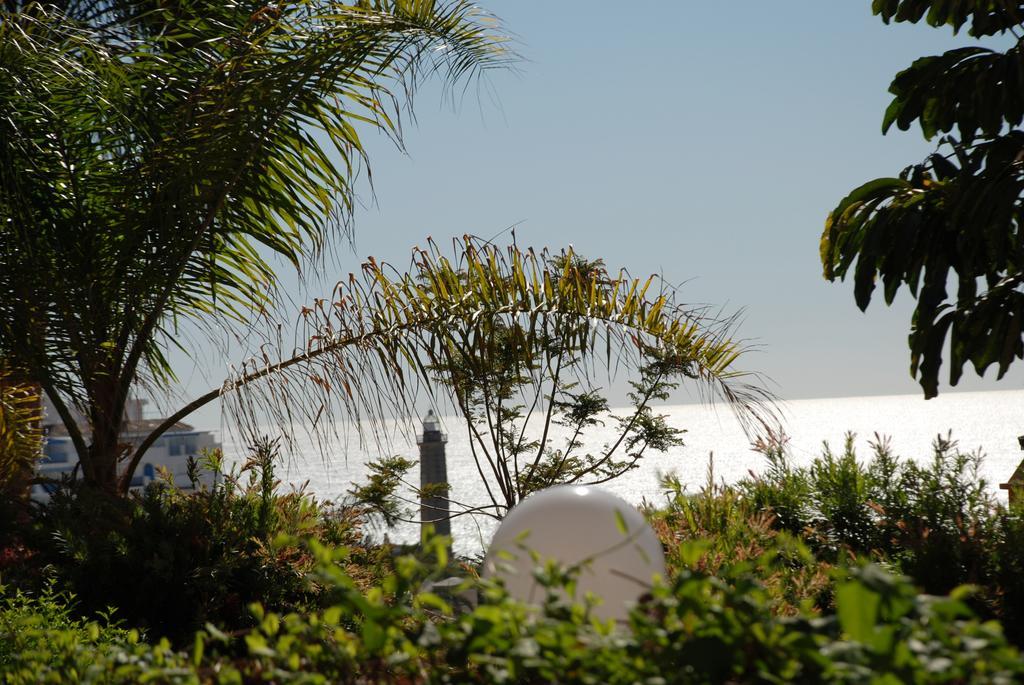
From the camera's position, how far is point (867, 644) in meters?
1.16

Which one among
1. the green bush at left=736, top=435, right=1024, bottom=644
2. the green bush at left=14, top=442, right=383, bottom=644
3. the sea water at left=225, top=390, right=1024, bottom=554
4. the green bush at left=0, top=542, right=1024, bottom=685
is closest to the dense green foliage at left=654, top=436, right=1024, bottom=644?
the green bush at left=736, top=435, right=1024, bottom=644

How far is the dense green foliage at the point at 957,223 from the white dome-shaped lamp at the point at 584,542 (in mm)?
2726

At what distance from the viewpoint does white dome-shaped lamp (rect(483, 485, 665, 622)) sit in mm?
2592

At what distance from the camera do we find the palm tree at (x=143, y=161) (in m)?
5.00

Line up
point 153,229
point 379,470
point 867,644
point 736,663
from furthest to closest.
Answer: point 379,470, point 153,229, point 736,663, point 867,644

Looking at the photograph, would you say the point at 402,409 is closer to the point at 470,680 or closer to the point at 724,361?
the point at 724,361

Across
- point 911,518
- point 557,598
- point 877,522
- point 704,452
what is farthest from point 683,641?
point 704,452

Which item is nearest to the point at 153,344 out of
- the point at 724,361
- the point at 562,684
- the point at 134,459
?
the point at 134,459

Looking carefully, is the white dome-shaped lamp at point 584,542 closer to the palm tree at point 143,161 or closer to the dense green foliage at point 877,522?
the dense green foliage at point 877,522

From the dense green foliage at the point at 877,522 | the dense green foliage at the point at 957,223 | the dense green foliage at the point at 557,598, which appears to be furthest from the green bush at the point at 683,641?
the dense green foliage at the point at 957,223

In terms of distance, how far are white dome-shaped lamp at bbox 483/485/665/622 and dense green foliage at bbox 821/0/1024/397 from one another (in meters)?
2.73

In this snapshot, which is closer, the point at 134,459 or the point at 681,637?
the point at 681,637

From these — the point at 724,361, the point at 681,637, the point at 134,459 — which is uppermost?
the point at 724,361

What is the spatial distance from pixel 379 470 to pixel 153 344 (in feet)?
7.75
